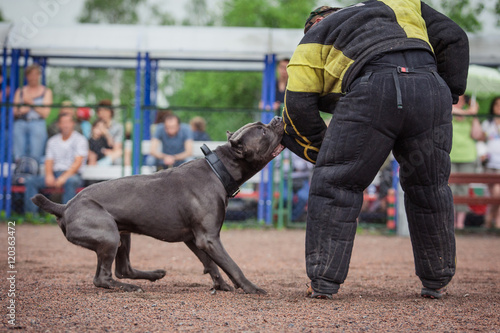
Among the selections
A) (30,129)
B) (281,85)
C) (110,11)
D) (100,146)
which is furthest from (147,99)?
(110,11)

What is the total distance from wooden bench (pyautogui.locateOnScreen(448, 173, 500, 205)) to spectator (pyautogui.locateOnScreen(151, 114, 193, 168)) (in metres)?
4.45

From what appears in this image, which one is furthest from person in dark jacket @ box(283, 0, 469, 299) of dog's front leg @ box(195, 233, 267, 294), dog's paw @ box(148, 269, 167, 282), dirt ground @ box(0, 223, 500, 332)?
dog's paw @ box(148, 269, 167, 282)

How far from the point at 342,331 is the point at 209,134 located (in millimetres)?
7869

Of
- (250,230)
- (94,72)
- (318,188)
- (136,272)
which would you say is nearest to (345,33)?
(318,188)

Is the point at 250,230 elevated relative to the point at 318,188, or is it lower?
lower

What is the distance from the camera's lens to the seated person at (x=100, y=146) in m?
10.4

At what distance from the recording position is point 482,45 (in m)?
11.2

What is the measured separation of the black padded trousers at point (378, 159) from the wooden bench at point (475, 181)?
19.5 feet

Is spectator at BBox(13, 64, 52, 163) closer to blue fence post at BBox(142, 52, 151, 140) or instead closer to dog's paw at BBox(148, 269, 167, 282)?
blue fence post at BBox(142, 52, 151, 140)

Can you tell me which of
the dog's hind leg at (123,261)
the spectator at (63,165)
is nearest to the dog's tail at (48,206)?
the dog's hind leg at (123,261)

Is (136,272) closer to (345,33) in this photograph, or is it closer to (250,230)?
(345,33)

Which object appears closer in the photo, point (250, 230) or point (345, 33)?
point (345, 33)

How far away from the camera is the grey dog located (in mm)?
4359

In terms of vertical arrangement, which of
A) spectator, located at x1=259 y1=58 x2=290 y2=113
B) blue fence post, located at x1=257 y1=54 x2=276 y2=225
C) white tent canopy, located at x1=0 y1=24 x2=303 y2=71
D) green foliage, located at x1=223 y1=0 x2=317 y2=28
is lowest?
blue fence post, located at x1=257 y1=54 x2=276 y2=225
